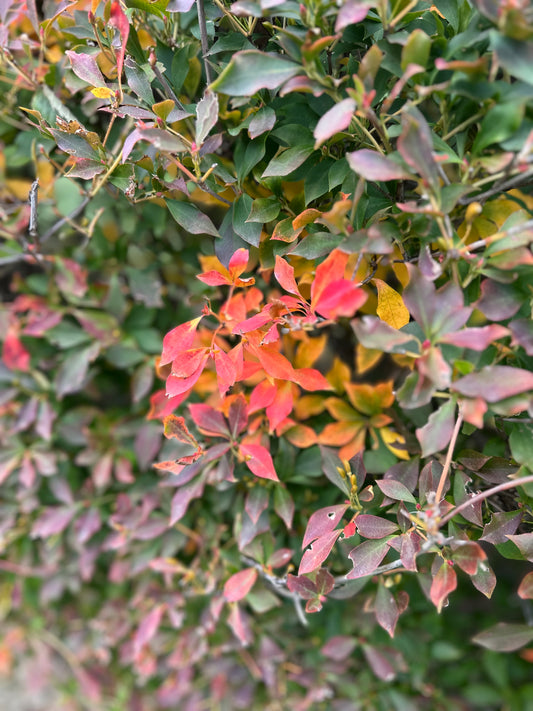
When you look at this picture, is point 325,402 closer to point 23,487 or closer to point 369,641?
point 369,641

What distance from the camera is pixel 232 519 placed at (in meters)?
0.95

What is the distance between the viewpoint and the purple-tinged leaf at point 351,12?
1.50ft

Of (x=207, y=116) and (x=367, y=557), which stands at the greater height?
(x=207, y=116)

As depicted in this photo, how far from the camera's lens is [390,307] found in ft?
1.98

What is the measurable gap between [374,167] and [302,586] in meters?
0.51

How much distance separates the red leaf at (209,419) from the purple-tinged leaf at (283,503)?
13cm

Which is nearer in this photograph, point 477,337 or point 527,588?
point 477,337

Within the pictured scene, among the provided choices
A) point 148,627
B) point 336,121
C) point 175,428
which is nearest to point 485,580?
point 175,428

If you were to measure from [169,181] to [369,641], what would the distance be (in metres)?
→ 0.84

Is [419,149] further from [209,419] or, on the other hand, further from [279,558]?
[279,558]

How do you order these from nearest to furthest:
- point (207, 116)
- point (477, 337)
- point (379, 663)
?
1. point (477, 337)
2. point (207, 116)
3. point (379, 663)

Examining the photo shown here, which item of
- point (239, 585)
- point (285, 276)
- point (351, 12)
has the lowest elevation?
point (239, 585)

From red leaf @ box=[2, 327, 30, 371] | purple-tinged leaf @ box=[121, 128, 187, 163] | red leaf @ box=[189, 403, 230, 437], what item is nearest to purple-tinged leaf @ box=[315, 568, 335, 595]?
red leaf @ box=[189, 403, 230, 437]

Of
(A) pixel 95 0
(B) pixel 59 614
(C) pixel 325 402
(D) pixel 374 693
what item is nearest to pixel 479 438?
(C) pixel 325 402
